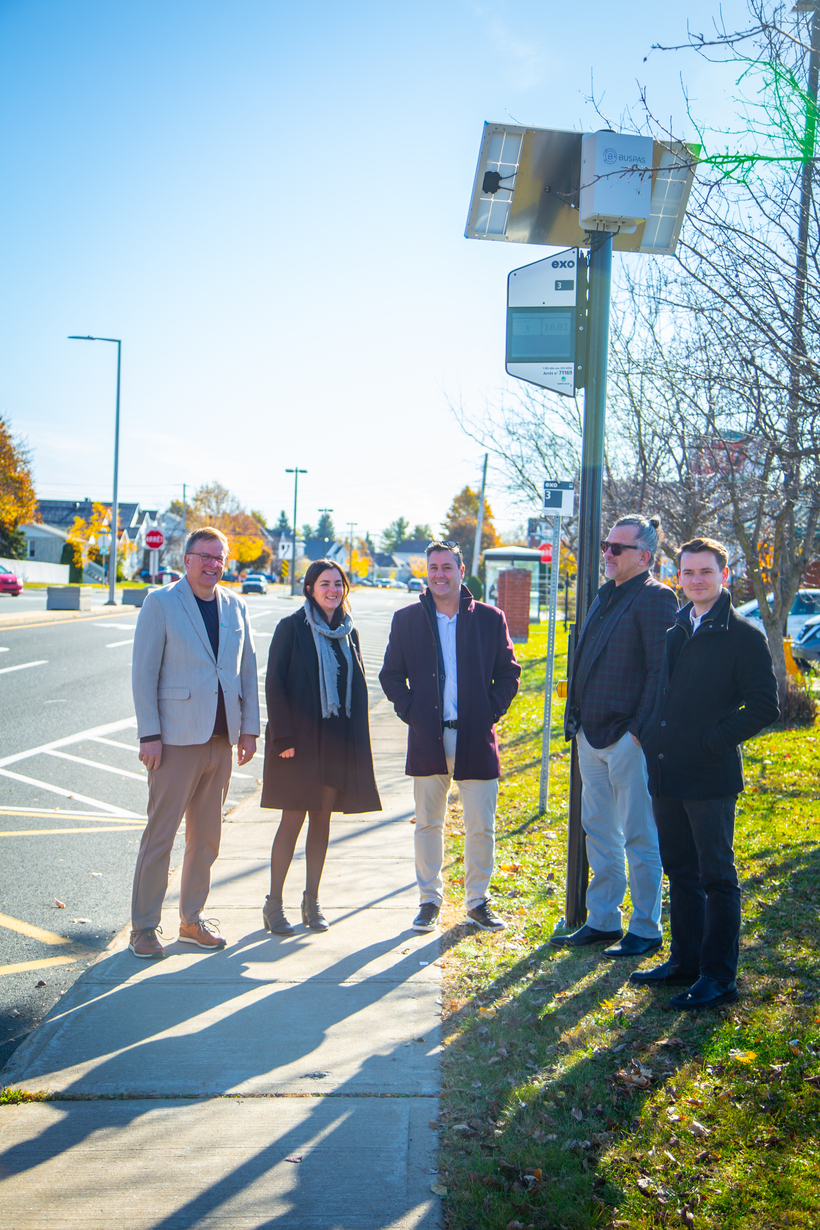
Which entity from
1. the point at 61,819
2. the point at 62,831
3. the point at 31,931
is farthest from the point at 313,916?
the point at 61,819

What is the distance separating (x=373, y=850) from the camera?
673 cm

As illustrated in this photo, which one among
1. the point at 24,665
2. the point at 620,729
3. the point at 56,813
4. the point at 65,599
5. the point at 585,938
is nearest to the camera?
the point at 620,729

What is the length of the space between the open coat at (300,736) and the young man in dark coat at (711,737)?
5.45 ft

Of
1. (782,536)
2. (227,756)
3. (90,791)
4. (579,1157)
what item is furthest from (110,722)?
(579,1157)

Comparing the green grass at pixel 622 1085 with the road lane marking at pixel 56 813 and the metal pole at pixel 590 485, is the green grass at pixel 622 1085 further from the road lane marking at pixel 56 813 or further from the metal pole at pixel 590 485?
the road lane marking at pixel 56 813

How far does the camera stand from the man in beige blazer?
4.45 m

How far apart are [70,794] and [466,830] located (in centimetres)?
466

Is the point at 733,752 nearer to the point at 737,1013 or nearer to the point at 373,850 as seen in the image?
the point at 737,1013

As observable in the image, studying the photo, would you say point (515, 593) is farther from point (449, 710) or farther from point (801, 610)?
point (449, 710)

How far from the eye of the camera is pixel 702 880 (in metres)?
3.86

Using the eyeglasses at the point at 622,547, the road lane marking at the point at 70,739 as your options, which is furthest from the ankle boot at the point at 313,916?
the road lane marking at the point at 70,739

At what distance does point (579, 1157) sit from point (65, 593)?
29733 mm

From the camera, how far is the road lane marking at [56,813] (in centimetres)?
739

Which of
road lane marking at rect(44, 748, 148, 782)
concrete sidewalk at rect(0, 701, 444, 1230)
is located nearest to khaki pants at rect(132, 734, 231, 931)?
concrete sidewalk at rect(0, 701, 444, 1230)
